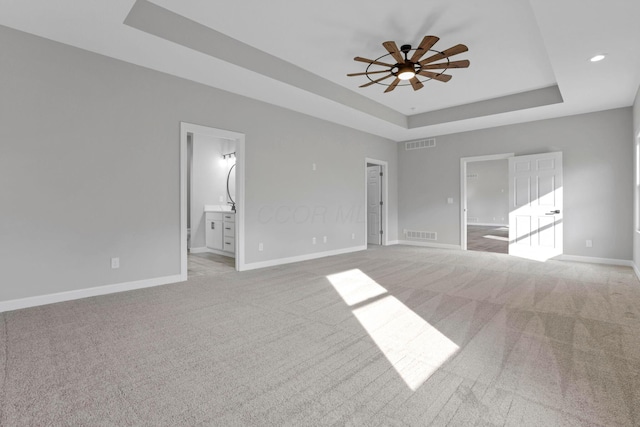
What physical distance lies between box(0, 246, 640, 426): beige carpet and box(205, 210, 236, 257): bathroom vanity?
241 centimetres

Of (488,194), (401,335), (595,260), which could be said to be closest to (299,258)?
(401,335)

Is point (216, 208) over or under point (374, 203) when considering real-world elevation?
under

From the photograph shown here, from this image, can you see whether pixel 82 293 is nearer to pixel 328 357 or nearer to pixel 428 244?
pixel 328 357

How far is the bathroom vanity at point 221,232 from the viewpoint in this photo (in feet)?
20.7

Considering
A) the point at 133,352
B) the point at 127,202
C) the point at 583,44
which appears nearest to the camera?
the point at 133,352

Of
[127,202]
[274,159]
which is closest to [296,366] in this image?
[127,202]

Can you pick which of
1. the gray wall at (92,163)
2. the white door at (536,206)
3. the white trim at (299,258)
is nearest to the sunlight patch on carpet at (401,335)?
the white trim at (299,258)

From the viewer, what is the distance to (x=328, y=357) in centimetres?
218

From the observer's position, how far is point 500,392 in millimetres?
1757

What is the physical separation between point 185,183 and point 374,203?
5.25m

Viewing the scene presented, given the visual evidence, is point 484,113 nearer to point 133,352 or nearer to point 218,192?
point 218,192

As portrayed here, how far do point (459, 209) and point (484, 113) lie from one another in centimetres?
227

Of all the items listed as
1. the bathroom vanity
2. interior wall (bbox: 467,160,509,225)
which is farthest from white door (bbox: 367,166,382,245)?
interior wall (bbox: 467,160,509,225)

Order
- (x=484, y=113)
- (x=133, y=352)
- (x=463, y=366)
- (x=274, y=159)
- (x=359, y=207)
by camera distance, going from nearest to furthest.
Answer: (x=463, y=366) < (x=133, y=352) < (x=274, y=159) < (x=484, y=113) < (x=359, y=207)
